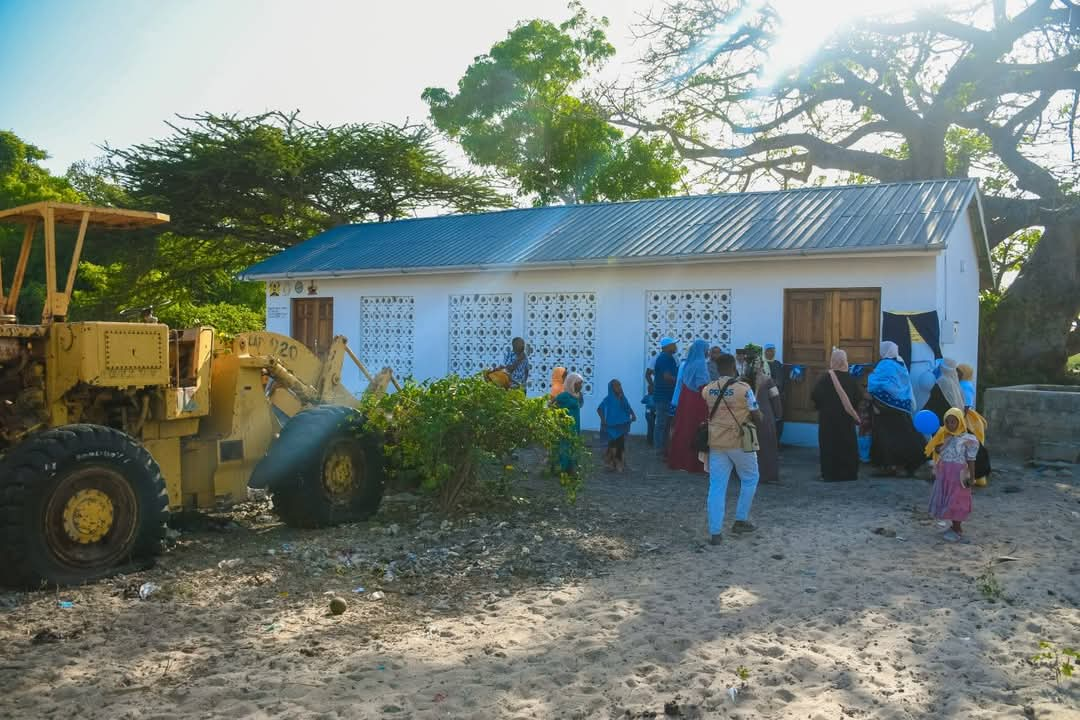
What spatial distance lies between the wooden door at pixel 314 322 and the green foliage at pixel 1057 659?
583 inches

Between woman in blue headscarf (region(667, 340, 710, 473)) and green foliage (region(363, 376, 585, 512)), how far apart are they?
2774mm

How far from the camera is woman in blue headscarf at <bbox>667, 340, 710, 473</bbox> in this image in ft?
34.4

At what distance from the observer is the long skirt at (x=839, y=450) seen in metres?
10.2

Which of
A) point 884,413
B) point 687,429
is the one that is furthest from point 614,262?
→ point 884,413

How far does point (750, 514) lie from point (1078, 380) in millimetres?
13658

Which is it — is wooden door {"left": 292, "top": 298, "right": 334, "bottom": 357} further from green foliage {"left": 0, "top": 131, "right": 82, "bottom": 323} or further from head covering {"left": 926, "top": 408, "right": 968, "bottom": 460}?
head covering {"left": 926, "top": 408, "right": 968, "bottom": 460}

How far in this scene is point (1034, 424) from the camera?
1188 cm

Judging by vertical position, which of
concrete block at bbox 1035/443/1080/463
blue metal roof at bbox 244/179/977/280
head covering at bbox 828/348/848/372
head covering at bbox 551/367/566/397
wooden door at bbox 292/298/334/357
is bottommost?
concrete block at bbox 1035/443/1080/463

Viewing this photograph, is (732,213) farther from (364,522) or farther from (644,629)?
(644,629)

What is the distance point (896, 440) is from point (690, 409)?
7.47 ft

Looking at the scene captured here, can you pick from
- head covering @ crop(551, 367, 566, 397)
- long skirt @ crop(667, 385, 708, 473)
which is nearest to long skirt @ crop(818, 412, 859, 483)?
long skirt @ crop(667, 385, 708, 473)

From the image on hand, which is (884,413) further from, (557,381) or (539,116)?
(539,116)

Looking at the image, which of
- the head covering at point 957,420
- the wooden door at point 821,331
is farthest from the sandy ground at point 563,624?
the wooden door at point 821,331

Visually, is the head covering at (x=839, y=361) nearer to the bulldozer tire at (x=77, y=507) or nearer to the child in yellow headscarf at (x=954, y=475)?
the child in yellow headscarf at (x=954, y=475)
